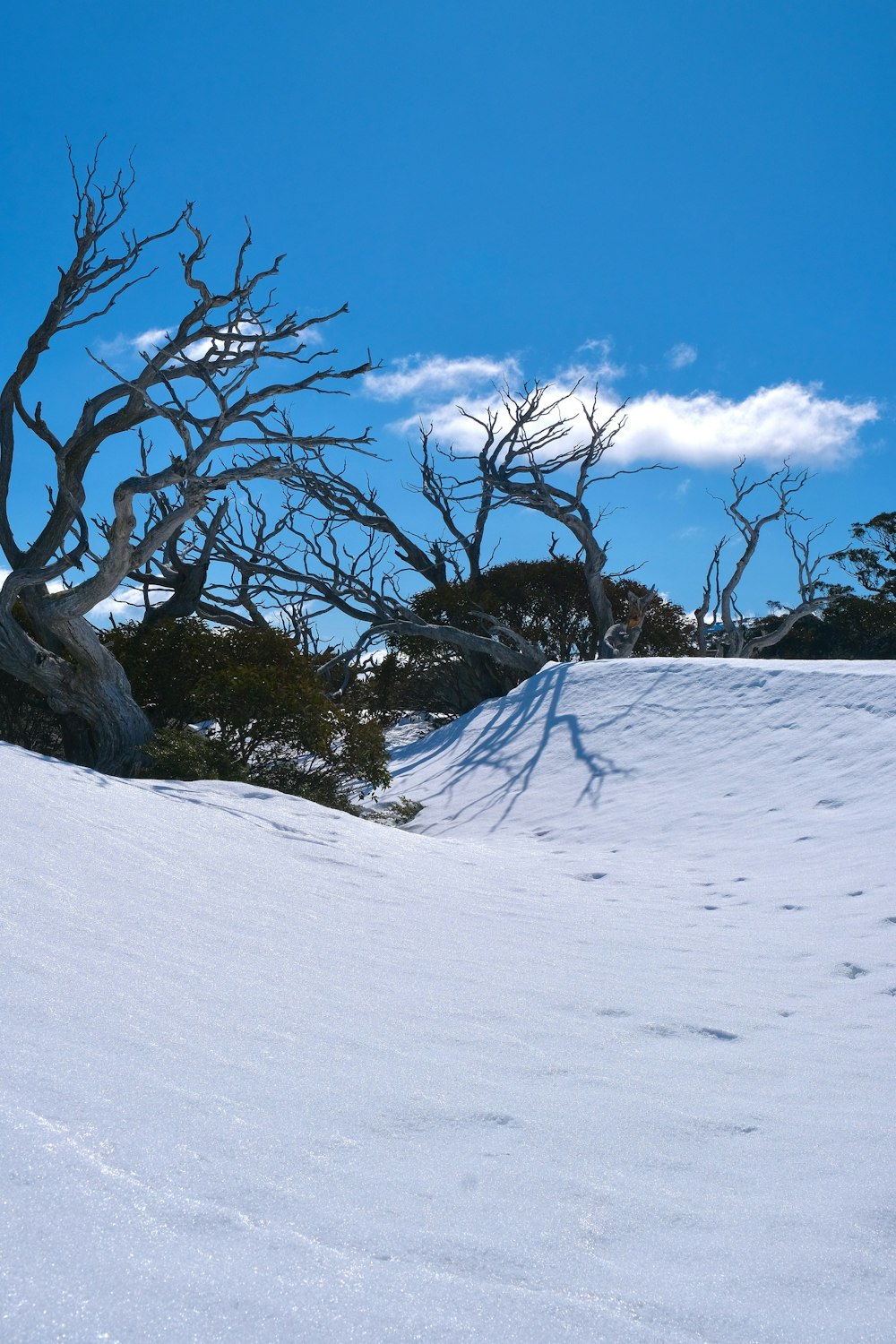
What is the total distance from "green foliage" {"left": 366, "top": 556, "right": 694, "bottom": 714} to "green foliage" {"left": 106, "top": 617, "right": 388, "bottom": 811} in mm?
4773

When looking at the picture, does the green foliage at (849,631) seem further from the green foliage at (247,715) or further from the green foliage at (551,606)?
the green foliage at (247,715)

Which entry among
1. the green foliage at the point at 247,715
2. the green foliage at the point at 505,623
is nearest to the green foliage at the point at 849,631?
the green foliage at the point at 505,623

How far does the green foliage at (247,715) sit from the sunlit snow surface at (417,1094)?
3.22 m

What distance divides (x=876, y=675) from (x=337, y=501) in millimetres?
11155

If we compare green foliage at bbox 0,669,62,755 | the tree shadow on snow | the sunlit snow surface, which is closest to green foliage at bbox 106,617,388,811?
green foliage at bbox 0,669,62,755

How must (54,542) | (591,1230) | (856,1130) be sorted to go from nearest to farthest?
(591,1230) < (856,1130) < (54,542)

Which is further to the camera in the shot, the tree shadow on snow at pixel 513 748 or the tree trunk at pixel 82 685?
the tree shadow on snow at pixel 513 748

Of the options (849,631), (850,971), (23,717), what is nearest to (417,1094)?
(850,971)

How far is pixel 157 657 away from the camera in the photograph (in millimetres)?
11484

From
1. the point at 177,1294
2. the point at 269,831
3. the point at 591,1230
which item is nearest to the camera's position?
the point at 177,1294

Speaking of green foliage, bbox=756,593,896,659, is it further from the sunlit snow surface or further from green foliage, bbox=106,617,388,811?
the sunlit snow surface

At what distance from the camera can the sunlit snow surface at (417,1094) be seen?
1.67 metres

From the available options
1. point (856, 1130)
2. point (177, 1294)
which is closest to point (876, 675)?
point (856, 1130)

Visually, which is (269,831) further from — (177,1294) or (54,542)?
(54,542)
